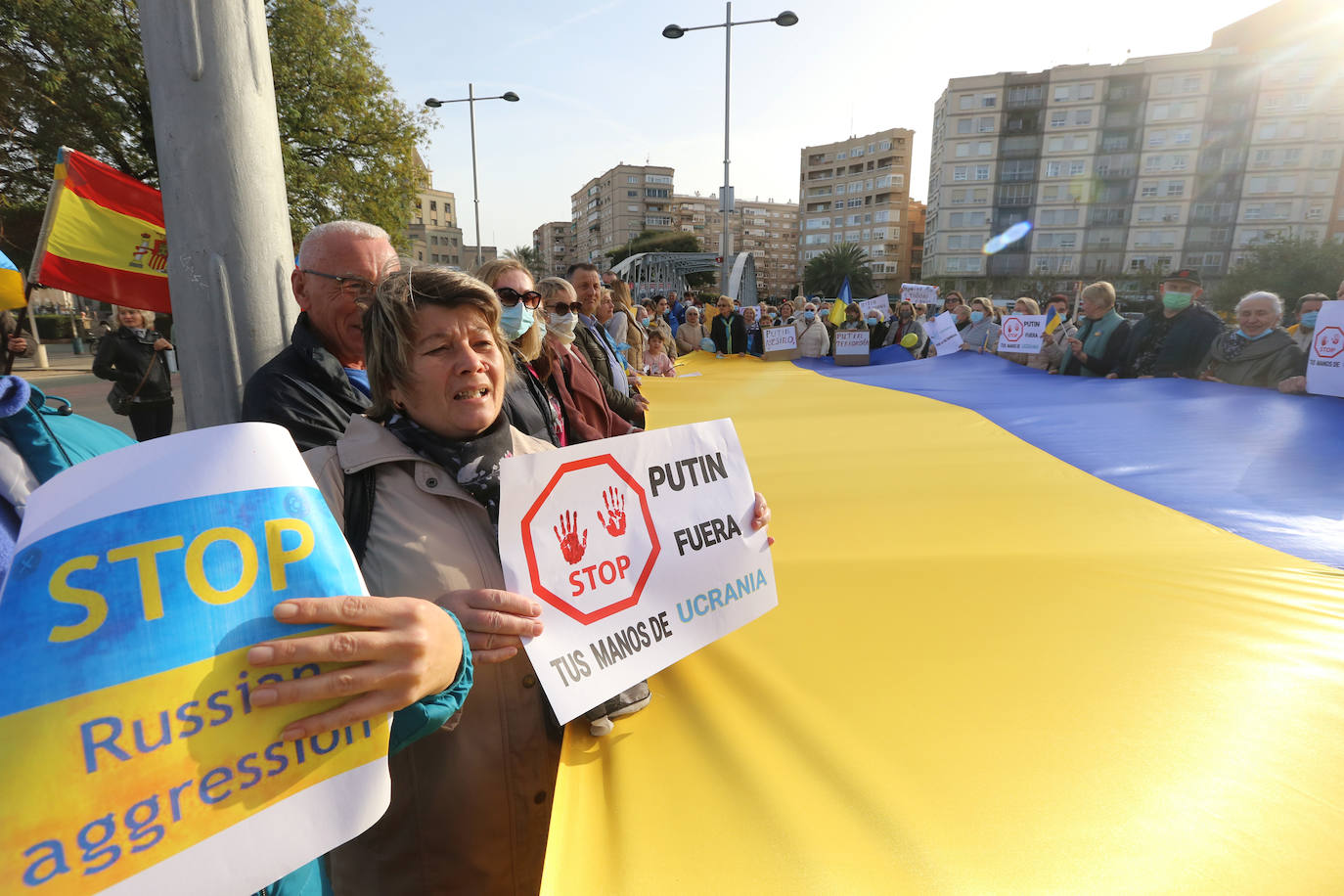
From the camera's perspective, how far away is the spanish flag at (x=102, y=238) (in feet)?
9.46

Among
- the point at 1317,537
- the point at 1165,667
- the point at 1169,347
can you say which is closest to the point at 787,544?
the point at 1165,667

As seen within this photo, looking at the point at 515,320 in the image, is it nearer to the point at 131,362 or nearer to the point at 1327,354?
the point at 1327,354

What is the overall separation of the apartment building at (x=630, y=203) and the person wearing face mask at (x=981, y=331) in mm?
105503

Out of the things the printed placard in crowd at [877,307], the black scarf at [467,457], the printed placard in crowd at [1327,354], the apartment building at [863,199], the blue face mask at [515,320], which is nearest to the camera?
the black scarf at [467,457]

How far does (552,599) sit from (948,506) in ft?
7.50

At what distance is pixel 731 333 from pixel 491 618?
37.8 ft

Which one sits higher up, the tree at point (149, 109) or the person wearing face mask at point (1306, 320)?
the tree at point (149, 109)

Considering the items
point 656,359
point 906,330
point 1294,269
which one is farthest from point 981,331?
point 1294,269

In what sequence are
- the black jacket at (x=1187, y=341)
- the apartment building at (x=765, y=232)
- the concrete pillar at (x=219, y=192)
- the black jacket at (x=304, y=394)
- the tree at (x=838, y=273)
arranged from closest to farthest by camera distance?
the black jacket at (x=304, y=394) < the concrete pillar at (x=219, y=192) < the black jacket at (x=1187, y=341) < the tree at (x=838, y=273) < the apartment building at (x=765, y=232)

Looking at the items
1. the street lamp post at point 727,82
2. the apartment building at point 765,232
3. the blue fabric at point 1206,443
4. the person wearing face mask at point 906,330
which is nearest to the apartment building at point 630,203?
the apartment building at point 765,232

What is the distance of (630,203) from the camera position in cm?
11356

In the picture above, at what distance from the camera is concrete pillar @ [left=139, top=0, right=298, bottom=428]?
2.15 meters

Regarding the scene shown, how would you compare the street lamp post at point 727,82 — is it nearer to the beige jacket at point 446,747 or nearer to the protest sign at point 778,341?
the protest sign at point 778,341

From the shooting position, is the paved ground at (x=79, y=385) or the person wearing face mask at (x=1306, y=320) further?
the paved ground at (x=79, y=385)
